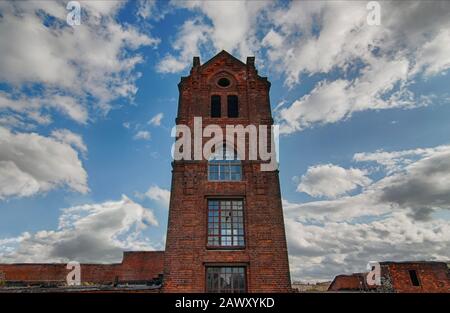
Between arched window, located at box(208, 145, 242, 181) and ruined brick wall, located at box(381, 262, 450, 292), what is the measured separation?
1689 centimetres

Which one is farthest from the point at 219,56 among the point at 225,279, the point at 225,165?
the point at 225,279

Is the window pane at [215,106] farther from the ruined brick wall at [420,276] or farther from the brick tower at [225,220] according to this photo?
the ruined brick wall at [420,276]

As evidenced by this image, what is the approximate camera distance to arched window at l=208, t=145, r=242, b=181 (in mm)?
16391

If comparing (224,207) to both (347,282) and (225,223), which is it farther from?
(347,282)

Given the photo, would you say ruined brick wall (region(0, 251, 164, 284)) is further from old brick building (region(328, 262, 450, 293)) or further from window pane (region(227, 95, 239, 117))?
old brick building (region(328, 262, 450, 293))

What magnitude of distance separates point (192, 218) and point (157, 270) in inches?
709

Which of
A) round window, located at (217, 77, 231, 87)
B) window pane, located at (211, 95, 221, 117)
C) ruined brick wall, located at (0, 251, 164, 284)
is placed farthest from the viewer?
ruined brick wall, located at (0, 251, 164, 284)

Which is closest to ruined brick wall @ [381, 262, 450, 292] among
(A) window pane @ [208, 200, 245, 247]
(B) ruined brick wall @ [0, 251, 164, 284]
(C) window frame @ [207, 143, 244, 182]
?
(A) window pane @ [208, 200, 245, 247]

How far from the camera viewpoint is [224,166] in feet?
54.7

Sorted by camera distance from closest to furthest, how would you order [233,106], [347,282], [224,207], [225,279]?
[225,279] < [224,207] < [233,106] < [347,282]

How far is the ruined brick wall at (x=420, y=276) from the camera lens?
24.6 m

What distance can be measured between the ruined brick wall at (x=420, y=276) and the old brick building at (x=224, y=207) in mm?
15265

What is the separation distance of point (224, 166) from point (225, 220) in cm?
279
